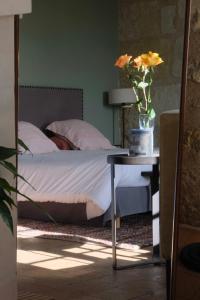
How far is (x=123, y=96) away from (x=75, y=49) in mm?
834

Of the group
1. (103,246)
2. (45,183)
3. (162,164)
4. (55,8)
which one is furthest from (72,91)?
(162,164)

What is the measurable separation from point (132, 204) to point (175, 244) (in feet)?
8.78

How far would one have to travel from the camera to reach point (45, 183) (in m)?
5.30

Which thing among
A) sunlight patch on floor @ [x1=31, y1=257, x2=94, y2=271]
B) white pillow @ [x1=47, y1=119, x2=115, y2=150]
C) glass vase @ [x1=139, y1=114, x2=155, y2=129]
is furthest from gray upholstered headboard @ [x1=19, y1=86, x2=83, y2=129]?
glass vase @ [x1=139, y1=114, x2=155, y2=129]

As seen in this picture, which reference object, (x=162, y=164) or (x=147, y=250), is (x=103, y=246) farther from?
(x=162, y=164)

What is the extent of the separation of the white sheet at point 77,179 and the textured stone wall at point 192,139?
2371 millimetres

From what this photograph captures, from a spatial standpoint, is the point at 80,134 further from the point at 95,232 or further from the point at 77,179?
the point at 95,232

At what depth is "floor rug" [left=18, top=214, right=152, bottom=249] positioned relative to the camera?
473cm

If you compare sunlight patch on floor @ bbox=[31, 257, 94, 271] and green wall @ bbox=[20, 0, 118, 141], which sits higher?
green wall @ bbox=[20, 0, 118, 141]

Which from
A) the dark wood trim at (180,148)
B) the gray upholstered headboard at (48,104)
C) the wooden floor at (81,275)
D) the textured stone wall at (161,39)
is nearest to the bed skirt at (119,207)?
the wooden floor at (81,275)

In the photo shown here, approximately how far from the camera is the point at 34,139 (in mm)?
6250

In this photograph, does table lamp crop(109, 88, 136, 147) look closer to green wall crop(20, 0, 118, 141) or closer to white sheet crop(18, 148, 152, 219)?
green wall crop(20, 0, 118, 141)

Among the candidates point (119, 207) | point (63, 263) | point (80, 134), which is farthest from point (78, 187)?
point (80, 134)

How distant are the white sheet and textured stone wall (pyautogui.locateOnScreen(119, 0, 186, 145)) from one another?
2.19 metres
